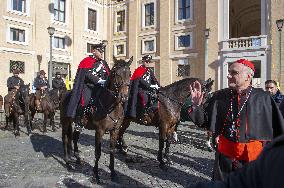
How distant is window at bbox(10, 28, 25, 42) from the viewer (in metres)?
28.9

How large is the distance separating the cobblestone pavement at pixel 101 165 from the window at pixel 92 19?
25083mm

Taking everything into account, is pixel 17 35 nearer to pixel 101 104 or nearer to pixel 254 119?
pixel 101 104

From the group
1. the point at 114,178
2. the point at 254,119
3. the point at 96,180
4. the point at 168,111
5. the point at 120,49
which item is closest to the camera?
the point at 254,119

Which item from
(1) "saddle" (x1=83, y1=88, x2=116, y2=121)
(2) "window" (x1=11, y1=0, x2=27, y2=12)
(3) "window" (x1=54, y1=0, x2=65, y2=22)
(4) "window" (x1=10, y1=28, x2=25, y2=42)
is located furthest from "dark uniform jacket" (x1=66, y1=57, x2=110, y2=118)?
(3) "window" (x1=54, y1=0, x2=65, y2=22)

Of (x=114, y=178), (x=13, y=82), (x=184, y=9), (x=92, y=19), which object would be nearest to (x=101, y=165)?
(x=114, y=178)

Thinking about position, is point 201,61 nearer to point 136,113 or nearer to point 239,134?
point 136,113

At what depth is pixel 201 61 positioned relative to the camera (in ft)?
98.1

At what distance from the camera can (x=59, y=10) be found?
109 ft

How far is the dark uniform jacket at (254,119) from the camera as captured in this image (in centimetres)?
367

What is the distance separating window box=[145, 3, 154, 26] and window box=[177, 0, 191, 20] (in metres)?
3.36

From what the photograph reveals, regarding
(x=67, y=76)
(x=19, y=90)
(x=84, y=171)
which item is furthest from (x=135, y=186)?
(x=67, y=76)

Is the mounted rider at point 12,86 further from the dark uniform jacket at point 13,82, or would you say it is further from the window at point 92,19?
the window at point 92,19

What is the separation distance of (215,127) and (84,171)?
4.62m

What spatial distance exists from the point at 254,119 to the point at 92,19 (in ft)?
113
